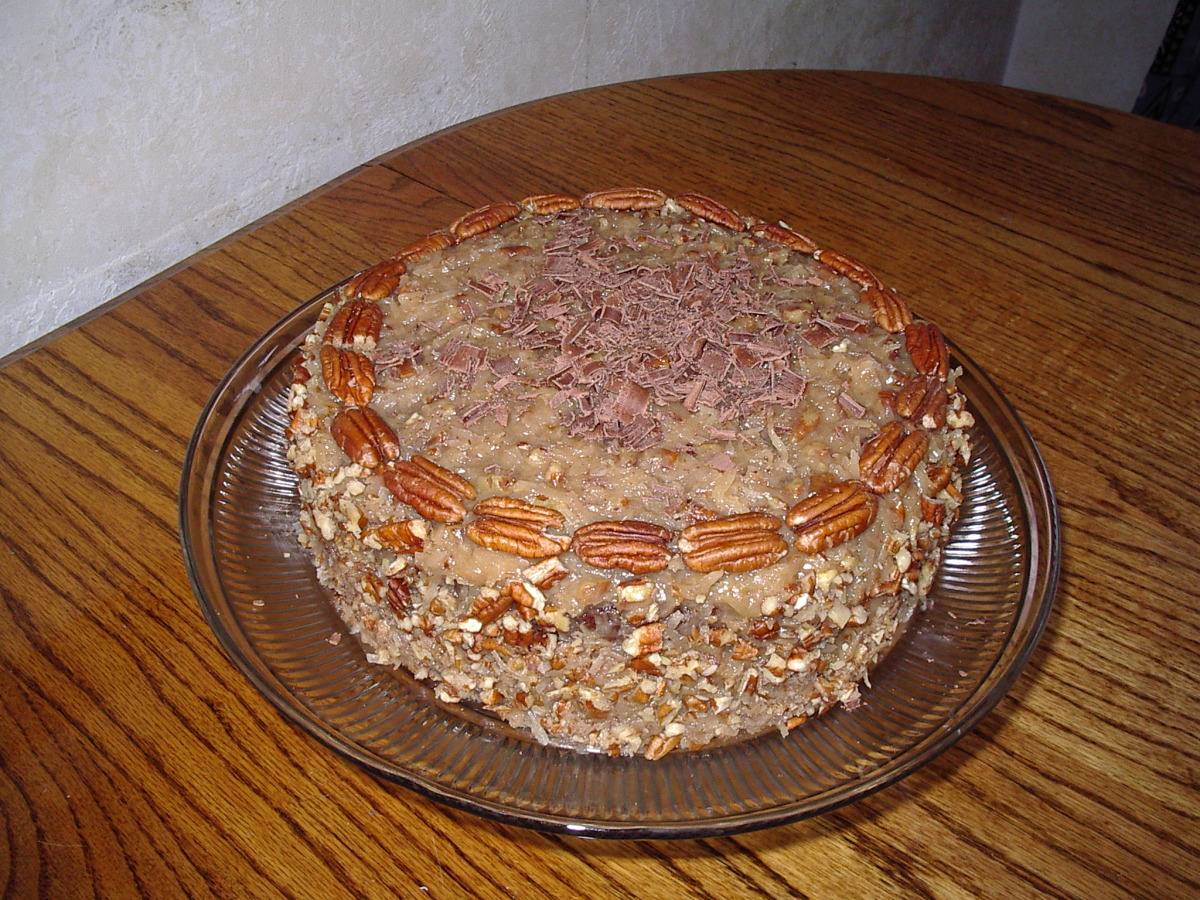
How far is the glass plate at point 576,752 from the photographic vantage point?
96 cm

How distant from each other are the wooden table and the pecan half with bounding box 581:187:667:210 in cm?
45

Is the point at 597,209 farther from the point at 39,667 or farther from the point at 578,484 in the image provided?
the point at 39,667

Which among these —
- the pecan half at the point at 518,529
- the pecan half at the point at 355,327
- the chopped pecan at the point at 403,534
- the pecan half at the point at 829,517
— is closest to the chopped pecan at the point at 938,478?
the pecan half at the point at 829,517

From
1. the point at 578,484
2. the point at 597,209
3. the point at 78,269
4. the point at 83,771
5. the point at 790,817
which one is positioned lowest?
the point at 83,771

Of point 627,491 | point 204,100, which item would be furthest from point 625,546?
point 204,100

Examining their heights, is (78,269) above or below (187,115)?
below

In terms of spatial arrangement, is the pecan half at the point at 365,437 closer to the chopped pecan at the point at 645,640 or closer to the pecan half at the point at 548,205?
the chopped pecan at the point at 645,640

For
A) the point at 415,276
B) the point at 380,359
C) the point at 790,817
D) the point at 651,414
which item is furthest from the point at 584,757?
the point at 415,276

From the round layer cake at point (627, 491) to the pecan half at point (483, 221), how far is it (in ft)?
0.49

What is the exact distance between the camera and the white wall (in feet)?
5.70

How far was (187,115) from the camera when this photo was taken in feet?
6.42

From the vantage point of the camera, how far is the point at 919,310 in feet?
5.89

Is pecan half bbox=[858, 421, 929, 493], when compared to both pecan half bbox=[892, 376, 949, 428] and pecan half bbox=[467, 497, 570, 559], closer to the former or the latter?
pecan half bbox=[892, 376, 949, 428]

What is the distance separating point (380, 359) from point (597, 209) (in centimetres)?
48
